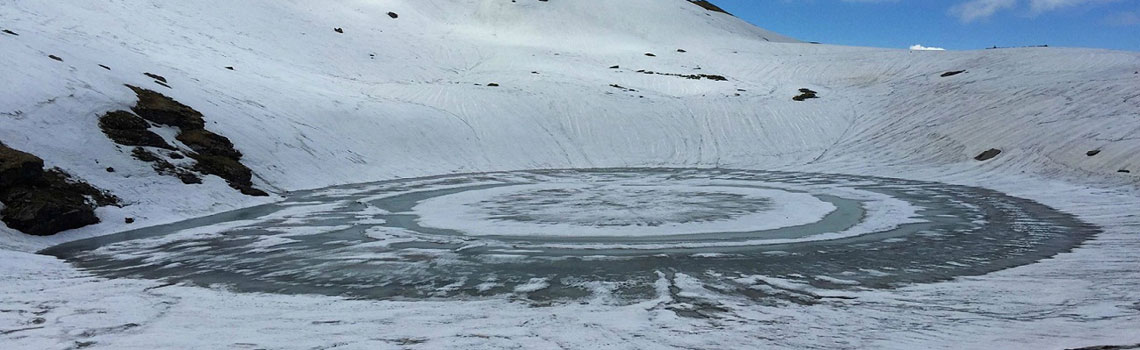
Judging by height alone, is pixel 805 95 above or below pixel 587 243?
above

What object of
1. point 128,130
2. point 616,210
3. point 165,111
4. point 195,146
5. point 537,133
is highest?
point 537,133

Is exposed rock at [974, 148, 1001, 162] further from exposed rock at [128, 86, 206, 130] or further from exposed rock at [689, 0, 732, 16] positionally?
Result: exposed rock at [689, 0, 732, 16]

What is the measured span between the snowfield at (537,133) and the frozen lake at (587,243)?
1.48 ft

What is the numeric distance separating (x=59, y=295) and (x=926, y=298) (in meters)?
8.56

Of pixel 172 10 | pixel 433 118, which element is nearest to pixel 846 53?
pixel 433 118

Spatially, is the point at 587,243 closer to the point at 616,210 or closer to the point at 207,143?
the point at 616,210

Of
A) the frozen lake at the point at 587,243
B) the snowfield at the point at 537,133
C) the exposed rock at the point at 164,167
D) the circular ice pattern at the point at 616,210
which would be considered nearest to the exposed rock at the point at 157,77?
the snowfield at the point at 537,133

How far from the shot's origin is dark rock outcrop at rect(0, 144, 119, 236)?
11.7 m

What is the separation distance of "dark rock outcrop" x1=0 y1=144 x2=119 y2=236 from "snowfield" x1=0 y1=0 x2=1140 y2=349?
0.29 meters

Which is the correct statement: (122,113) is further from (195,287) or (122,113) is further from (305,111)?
(195,287)

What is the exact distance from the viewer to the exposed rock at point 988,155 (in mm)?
24297

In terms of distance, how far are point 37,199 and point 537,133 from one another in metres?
19.8

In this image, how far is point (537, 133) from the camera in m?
30.7

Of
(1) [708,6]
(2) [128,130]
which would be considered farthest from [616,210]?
(1) [708,6]
